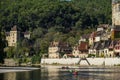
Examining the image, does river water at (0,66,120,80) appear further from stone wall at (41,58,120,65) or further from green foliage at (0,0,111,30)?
green foliage at (0,0,111,30)

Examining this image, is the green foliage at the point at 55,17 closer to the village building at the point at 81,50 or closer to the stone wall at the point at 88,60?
the village building at the point at 81,50

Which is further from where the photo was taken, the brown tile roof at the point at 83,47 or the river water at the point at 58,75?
→ the brown tile roof at the point at 83,47

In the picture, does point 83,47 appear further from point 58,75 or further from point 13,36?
point 58,75

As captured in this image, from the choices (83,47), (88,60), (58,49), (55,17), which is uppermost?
(55,17)

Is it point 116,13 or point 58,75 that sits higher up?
point 116,13

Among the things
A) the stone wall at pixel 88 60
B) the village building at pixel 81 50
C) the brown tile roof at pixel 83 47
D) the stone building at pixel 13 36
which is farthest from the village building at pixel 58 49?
the stone building at pixel 13 36

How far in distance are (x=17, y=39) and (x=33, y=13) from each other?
1881 cm

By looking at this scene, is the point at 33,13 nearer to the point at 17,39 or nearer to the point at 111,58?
the point at 17,39

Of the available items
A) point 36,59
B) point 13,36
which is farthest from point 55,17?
point 36,59

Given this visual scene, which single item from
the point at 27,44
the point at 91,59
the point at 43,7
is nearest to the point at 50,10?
the point at 43,7

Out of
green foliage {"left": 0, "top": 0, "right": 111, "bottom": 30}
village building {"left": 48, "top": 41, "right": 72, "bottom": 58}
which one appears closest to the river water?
village building {"left": 48, "top": 41, "right": 72, "bottom": 58}

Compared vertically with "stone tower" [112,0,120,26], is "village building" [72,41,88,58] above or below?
below

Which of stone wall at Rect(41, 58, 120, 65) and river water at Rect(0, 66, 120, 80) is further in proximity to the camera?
stone wall at Rect(41, 58, 120, 65)

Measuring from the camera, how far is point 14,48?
153750 millimetres
